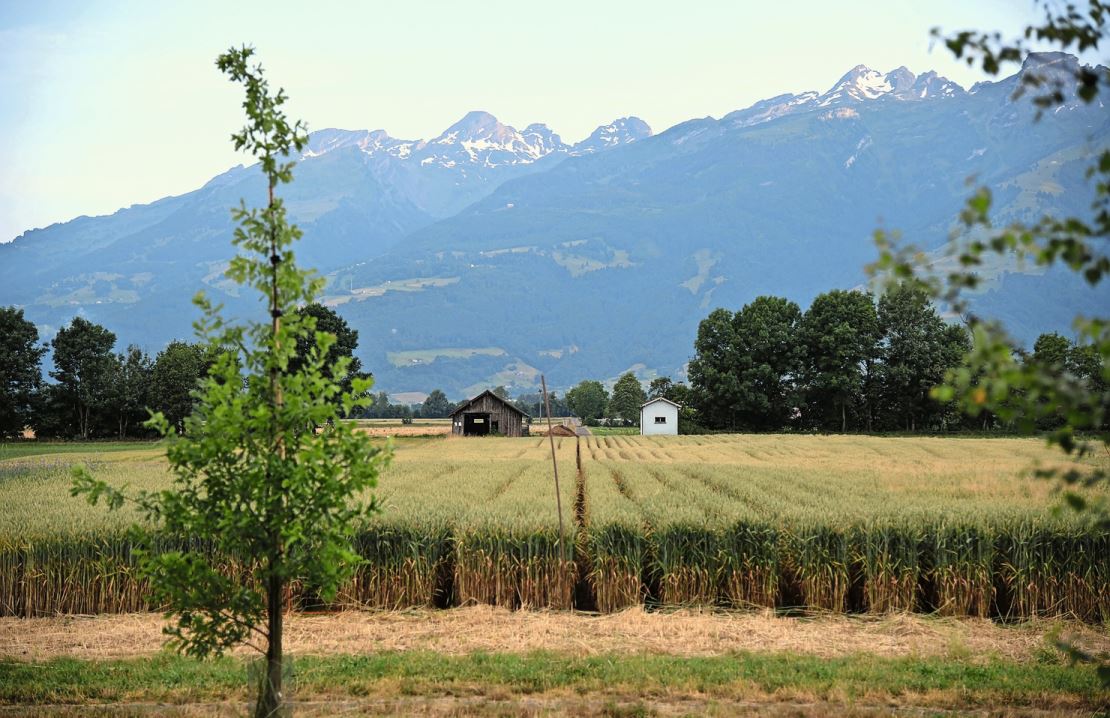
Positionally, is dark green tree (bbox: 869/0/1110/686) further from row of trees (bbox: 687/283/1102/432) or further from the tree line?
row of trees (bbox: 687/283/1102/432)

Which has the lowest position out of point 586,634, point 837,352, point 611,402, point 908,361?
point 586,634

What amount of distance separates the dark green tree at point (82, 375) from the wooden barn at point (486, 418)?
32917mm

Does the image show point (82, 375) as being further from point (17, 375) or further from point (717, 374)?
point (717, 374)

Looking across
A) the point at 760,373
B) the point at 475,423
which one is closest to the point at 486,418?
the point at 475,423

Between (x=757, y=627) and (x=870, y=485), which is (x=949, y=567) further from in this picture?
(x=870, y=485)

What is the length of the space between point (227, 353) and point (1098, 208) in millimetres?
6425

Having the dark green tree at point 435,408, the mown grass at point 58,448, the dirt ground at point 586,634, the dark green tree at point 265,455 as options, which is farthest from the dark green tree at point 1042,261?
the dark green tree at point 435,408

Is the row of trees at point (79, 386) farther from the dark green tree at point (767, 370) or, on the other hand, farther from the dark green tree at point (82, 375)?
the dark green tree at point (767, 370)

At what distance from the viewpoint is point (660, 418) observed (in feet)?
330

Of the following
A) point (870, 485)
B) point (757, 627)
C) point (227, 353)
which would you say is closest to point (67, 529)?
point (227, 353)

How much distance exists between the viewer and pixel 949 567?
14273 millimetres

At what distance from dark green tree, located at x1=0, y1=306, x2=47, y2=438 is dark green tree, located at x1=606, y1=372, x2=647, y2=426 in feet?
287

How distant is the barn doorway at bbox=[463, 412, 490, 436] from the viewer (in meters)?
92.1

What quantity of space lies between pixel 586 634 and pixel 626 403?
139 metres
